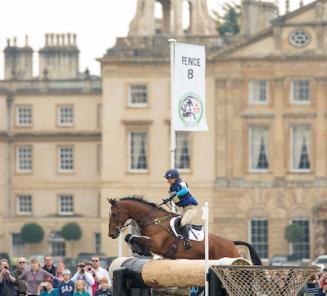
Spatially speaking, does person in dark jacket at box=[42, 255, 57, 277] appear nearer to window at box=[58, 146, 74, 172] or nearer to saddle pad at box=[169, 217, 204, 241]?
saddle pad at box=[169, 217, 204, 241]

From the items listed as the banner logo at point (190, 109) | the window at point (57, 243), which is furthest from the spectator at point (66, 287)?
the window at point (57, 243)

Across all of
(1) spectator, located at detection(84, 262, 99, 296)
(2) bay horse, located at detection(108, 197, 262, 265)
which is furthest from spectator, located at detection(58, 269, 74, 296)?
(2) bay horse, located at detection(108, 197, 262, 265)

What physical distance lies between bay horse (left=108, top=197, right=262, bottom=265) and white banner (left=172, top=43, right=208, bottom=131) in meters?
5.28

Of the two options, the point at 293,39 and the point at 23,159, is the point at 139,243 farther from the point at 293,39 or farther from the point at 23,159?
the point at 23,159

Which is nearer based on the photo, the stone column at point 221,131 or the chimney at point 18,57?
the stone column at point 221,131

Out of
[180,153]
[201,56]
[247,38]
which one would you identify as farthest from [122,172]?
[201,56]

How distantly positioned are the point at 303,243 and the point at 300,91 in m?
6.69

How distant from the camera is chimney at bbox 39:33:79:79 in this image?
10188 centimetres

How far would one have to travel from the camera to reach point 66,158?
307 ft

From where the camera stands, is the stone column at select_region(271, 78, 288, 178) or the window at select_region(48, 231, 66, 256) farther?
Result: the window at select_region(48, 231, 66, 256)

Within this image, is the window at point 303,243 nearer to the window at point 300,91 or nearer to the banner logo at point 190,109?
the window at point 300,91

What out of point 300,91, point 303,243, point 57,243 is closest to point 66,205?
point 57,243

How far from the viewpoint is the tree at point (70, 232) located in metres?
90.4

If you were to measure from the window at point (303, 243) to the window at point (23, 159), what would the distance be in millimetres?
15069
